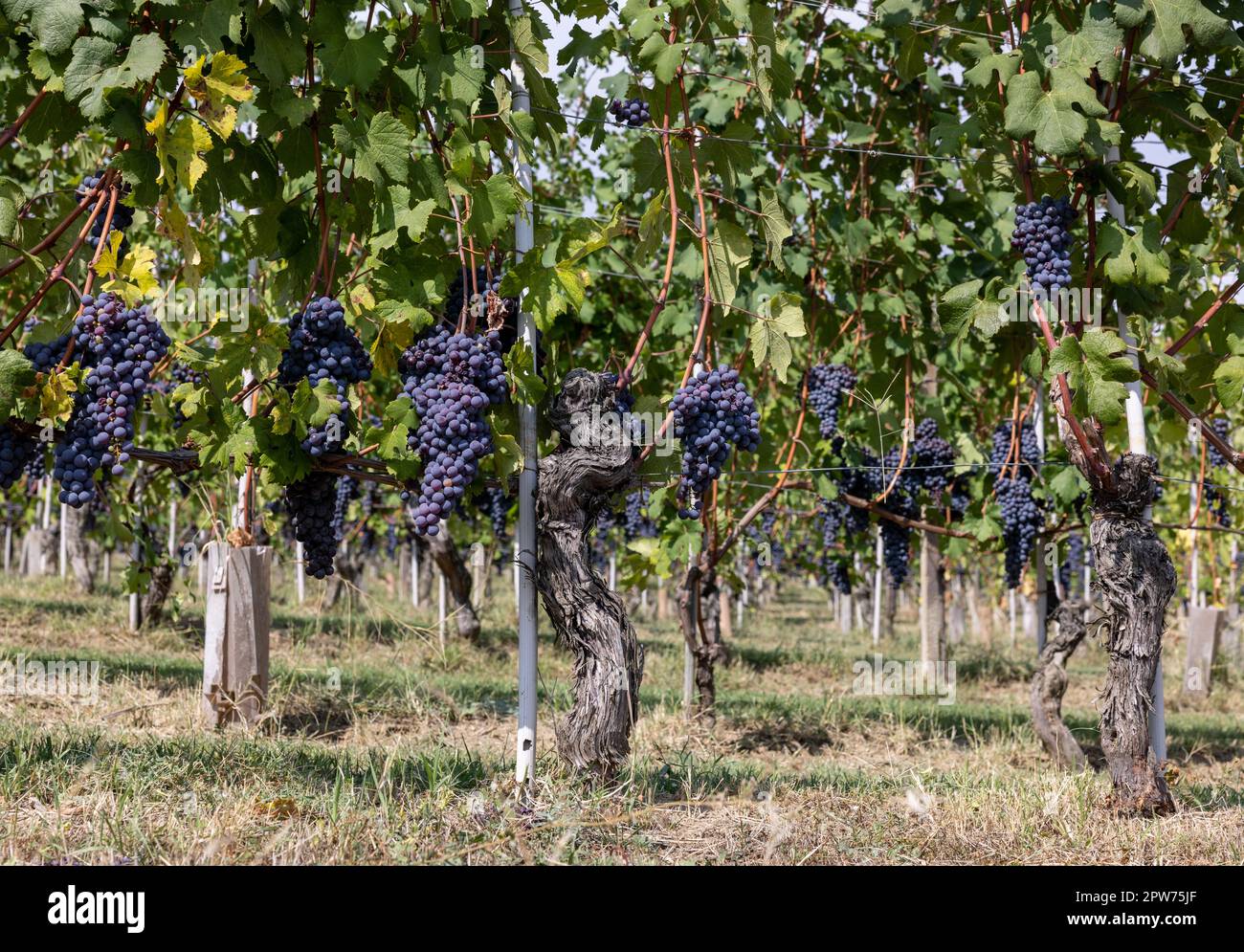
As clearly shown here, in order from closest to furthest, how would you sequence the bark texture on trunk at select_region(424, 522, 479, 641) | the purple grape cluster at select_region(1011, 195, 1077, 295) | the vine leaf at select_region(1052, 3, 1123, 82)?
1. the vine leaf at select_region(1052, 3, 1123, 82)
2. the purple grape cluster at select_region(1011, 195, 1077, 295)
3. the bark texture on trunk at select_region(424, 522, 479, 641)

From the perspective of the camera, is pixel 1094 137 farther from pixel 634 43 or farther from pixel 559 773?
pixel 559 773

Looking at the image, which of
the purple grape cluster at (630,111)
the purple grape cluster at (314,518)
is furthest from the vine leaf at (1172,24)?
the purple grape cluster at (314,518)

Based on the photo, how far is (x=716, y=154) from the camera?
13.2 feet

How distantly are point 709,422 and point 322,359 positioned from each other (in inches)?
49.3

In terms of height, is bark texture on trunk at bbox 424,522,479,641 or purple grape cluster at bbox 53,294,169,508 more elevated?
purple grape cluster at bbox 53,294,169,508

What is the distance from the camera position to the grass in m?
3.07

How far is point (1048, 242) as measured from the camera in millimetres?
4168

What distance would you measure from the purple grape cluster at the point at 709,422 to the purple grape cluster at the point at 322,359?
1.06 m

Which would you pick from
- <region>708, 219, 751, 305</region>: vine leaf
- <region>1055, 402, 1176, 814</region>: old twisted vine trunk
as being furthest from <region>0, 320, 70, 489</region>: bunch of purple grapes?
<region>1055, 402, 1176, 814</region>: old twisted vine trunk

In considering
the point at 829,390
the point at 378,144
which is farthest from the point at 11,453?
the point at 829,390

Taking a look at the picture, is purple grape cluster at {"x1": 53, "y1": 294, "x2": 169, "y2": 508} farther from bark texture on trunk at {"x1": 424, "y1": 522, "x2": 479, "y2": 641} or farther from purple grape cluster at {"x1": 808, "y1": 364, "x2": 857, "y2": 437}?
bark texture on trunk at {"x1": 424, "y1": 522, "x2": 479, "y2": 641}

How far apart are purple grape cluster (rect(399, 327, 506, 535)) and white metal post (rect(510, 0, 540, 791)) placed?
0.21m

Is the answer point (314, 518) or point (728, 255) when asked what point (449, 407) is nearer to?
point (314, 518)

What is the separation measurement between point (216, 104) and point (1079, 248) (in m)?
3.35
